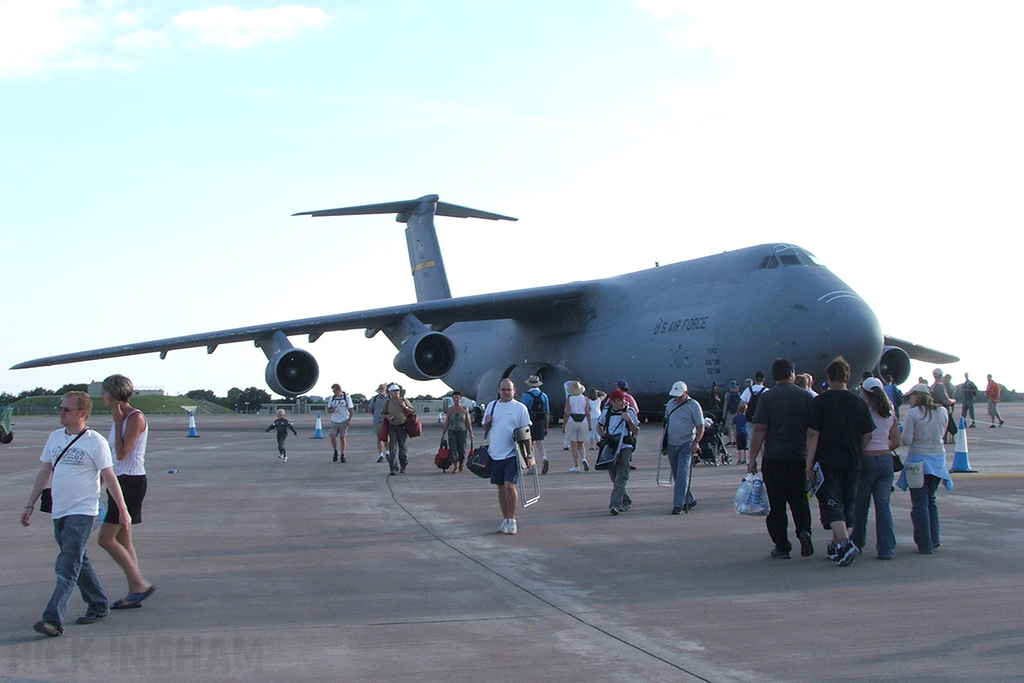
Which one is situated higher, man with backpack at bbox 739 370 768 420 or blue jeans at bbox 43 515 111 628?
man with backpack at bbox 739 370 768 420

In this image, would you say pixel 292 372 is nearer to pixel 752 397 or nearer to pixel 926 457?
pixel 752 397

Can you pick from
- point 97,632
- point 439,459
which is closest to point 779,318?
point 439,459

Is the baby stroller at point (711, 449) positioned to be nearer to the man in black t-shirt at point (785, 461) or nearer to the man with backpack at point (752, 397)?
the man with backpack at point (752, 397)

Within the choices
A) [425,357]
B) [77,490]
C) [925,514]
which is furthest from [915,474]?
[425,357]

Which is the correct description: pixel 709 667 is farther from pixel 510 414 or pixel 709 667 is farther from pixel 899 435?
pixel 510 414

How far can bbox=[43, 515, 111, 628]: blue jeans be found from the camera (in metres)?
5.25

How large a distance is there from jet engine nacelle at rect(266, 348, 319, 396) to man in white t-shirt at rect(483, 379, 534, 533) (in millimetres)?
18181

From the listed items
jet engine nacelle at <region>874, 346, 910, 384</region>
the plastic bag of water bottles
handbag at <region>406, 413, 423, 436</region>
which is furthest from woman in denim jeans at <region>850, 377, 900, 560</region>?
jet engine nacelle at <region>874, 346, 910, 384</region>

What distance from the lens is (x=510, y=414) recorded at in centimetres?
898

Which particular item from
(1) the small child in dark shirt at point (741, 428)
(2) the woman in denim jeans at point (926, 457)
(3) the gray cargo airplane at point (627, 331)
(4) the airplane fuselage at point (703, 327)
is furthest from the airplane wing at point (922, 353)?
(2) the woman in denim jeans at point (926, 457)

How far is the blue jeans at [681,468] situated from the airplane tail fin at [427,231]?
24867 millimetres

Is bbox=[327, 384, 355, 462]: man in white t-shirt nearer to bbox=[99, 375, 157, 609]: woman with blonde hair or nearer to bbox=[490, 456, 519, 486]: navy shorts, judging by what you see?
bbox=[490, 456, 519, 486]: navy shorts

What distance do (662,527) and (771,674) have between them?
4.65m

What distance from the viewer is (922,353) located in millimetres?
30859
